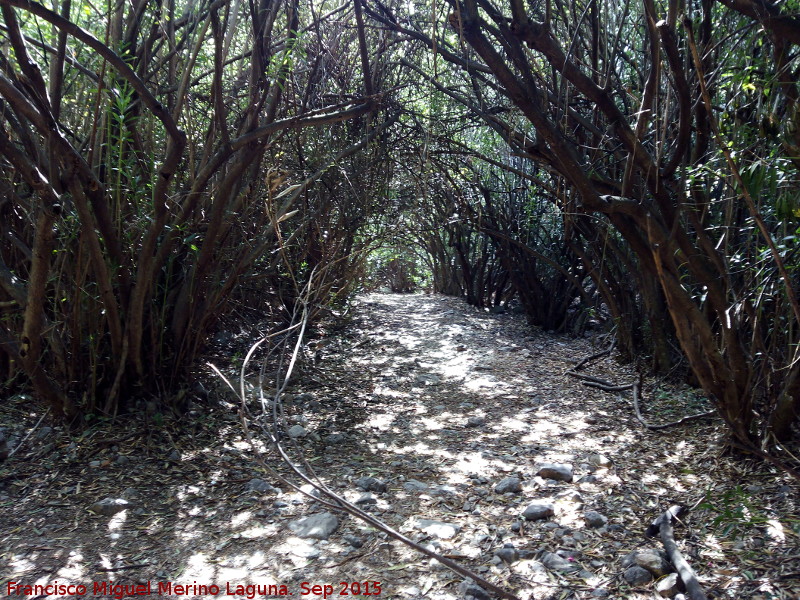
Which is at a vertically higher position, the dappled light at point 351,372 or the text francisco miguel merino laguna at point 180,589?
the dappled light at point 351,372

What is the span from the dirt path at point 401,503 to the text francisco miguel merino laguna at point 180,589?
1cm

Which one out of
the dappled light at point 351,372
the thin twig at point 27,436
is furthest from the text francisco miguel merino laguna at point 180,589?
the thin twig at point 27,436

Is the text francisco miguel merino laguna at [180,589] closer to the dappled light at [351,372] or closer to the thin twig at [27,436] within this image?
the dappled light at [351,372]

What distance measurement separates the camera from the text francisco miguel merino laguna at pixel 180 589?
1949 millimetres

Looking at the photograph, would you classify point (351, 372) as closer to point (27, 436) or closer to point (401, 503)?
point (401, 503)

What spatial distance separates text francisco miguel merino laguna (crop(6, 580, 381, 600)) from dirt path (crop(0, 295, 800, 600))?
11 mm

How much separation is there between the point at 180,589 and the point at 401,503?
36.6 inches

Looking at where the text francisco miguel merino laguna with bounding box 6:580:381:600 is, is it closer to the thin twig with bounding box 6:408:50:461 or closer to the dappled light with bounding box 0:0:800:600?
the dappled light with bounding box 0:0:800:600

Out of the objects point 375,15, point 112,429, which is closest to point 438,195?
point 375,15

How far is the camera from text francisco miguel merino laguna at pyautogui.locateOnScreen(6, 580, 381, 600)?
1.95m

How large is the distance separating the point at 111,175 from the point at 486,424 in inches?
92.2

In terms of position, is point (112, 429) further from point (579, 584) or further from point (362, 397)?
point (579, 584)

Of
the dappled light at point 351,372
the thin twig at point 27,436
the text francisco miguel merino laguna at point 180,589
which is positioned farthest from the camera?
the thin twig at point 27,436

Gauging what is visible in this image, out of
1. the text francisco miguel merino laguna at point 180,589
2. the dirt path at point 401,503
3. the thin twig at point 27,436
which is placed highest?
the thin twig at point 27,436
